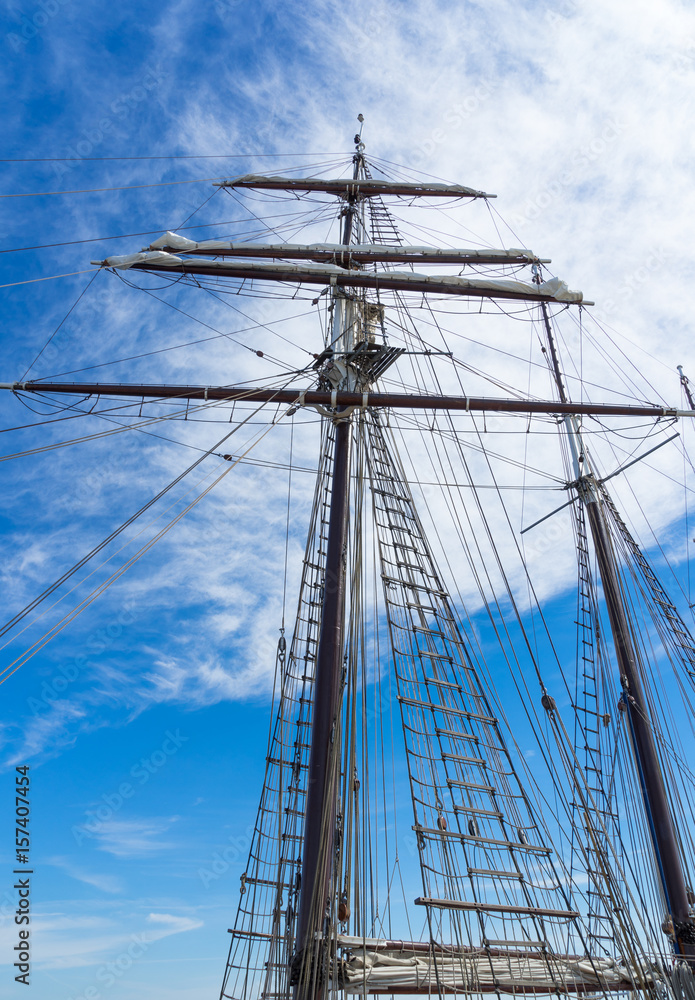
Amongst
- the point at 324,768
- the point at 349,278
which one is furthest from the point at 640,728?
the point at 349,278

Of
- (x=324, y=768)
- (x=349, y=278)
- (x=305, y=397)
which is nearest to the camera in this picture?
(x=324, y=768)

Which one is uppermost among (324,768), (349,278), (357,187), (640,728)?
(357,187)

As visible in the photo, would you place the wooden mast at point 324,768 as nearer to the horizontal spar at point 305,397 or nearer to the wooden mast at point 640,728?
Answer: the horizontal spar at point 305,397

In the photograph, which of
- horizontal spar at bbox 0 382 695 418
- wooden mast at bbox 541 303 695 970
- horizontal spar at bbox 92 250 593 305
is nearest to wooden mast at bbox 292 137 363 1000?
horizontal spar at bbox 0 382 695 418

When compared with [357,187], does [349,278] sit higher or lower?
lower

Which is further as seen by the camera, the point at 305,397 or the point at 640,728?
the point at 640,728

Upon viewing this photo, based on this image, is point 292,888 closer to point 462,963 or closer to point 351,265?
point 462,963

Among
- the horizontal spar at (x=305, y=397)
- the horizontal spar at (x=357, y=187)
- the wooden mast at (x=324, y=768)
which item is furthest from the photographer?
the horizontal spar at (x=357, y=187)

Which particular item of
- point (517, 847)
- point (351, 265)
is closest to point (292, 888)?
point (517, 847)

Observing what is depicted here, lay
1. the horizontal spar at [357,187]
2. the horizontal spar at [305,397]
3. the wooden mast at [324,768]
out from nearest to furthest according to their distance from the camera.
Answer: the wooden mast at [324,768]
the horizontal spar at [305,397]
the horizontal spar at [357,187]

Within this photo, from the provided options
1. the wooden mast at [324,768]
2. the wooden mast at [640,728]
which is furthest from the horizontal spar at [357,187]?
the wooden mast at [324,768]

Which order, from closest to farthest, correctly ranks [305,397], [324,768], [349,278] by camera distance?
1. [324,768]
2. [305,397]
3. [349,278]

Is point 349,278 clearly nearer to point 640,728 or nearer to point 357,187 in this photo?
point 357,187

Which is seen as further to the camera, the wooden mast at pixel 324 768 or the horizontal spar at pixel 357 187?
the horizontal spar at pixel 357 187
